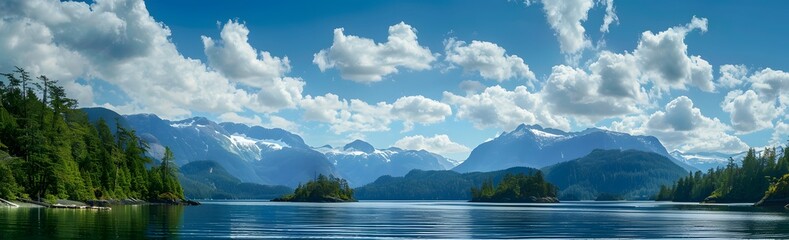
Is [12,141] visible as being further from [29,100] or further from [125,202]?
[125,202]

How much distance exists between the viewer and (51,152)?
484ft

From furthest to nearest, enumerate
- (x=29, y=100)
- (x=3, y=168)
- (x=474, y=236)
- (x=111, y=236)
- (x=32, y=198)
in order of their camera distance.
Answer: (x=29, y=100), (x=32, y=198), (x=3, y=168), (x=474, y=236), (x=111, y=236)

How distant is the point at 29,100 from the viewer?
6767 inches

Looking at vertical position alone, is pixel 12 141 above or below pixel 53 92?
below

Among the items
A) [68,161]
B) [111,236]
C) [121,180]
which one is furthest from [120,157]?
[111,236]

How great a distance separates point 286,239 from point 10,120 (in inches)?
4687

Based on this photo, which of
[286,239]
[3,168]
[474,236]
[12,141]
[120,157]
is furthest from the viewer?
[120,157]

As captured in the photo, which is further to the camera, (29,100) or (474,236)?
(29,100)

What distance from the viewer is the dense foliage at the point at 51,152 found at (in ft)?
461

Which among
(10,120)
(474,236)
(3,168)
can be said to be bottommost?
(474,236)

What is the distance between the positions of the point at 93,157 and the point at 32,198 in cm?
4387

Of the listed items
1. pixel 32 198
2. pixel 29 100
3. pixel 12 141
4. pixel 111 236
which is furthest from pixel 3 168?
pixel 111 236

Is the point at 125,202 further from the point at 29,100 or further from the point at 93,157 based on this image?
the point at 29,100

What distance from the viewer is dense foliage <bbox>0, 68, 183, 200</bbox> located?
140375 millimetres
